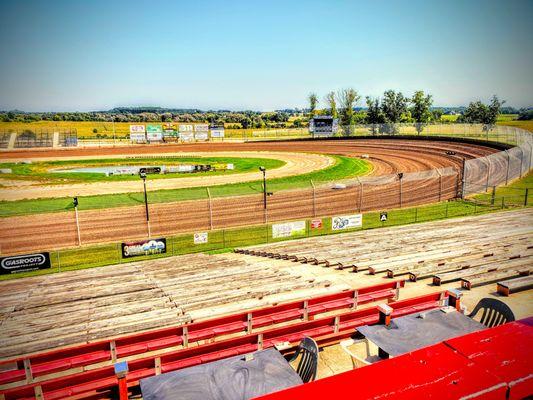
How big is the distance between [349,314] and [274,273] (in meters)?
6.45

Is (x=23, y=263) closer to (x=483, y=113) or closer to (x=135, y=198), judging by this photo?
(x=135, y=198)

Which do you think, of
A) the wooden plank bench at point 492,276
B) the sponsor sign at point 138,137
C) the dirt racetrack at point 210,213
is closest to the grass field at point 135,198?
the dirt racetrack at point 210,213

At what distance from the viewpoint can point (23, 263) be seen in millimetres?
18844

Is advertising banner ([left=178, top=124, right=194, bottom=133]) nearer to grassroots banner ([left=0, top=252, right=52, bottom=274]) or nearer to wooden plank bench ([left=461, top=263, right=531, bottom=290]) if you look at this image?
grassroots banner ([left=0, top=252, right=52, bottom=274])

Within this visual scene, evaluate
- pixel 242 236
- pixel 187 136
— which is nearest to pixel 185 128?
pixel 187 136

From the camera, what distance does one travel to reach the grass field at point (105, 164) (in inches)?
1891

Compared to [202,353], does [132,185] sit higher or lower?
lower

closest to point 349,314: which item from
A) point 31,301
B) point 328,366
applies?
point 328,366

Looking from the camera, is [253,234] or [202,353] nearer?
[202,353]

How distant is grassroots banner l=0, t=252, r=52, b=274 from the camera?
18.5 metres

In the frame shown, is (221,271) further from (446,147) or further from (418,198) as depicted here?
(446,147)

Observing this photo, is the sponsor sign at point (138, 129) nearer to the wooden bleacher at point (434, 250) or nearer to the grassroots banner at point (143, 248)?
the grassroots banner at point (143, 248)

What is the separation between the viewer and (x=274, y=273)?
17.0 m

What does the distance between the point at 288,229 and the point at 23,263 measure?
14.7 metres
